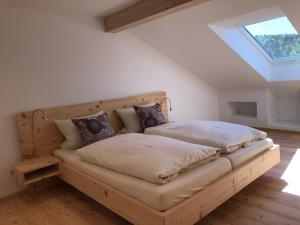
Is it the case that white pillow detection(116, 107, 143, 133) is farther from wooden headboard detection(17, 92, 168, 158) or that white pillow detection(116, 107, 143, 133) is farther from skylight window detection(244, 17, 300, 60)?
skylight window detection(244, 17, 300, 60)

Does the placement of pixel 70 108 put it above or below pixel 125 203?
above

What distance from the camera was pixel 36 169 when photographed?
2.72 m

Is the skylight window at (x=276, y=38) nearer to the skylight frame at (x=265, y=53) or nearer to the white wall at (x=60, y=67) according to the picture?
the skylight frame at (x=265, y=53)

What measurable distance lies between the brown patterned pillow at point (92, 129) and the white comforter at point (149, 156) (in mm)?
348

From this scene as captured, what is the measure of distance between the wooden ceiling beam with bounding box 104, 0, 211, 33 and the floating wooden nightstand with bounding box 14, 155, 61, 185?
5.92 ft

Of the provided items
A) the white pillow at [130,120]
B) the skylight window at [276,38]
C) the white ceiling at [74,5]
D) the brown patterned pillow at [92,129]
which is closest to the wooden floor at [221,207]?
the brown patterned pillow at [92,129]

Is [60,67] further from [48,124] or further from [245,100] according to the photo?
[245,100]

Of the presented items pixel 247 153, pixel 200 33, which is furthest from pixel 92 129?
pixel 200 33

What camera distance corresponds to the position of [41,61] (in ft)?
10.0

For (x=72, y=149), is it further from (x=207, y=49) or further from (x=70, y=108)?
(x=207, y=49)

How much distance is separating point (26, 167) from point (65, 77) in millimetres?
1180

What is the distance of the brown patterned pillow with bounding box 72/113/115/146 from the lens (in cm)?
297

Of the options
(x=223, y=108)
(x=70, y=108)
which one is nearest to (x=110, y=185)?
(x=70, y=108)

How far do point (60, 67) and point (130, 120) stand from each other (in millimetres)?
1121
